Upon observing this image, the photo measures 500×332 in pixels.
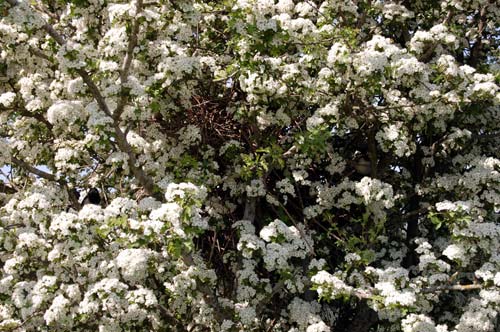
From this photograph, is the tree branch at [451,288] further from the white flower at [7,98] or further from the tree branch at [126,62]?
the white flower at [7,98]

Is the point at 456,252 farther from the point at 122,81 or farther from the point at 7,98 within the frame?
the point at 7,98

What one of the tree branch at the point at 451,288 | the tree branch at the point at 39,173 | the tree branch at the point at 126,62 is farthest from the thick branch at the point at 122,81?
the tree branch at the point at 451,288

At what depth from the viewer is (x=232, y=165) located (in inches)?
319

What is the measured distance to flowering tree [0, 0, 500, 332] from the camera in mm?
6316

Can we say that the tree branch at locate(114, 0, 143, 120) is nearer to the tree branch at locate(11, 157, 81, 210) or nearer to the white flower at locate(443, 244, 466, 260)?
the tree branch at locate(11, 157, 81, 210)

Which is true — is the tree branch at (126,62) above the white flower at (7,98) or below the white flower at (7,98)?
above

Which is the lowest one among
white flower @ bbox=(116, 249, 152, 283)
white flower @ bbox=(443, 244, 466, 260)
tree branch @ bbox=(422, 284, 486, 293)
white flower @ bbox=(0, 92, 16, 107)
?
tree branch @ bbox=(422, 284, 486, 293)

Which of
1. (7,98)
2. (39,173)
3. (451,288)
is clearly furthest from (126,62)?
(451,288)

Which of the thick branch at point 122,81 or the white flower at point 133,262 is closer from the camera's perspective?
the white flower at point 133,262

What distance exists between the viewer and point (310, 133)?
271 inches

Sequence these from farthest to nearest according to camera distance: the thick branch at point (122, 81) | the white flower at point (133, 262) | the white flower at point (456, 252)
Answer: the white flower at point (456, 252) < the thick branch at point (122, 81) < the white flower at point (133, 262)

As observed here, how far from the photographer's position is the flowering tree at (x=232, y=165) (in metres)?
6.32

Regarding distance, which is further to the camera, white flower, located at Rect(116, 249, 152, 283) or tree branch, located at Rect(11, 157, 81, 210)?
tree branch, located at Rect(11, 157, 81, 210)

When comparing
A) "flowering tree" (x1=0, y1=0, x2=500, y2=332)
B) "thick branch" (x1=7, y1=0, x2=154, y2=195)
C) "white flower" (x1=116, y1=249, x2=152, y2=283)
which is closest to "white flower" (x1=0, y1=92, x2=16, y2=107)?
"flowering tree" (x1=0, y1=0, x2=500, y2=332)
